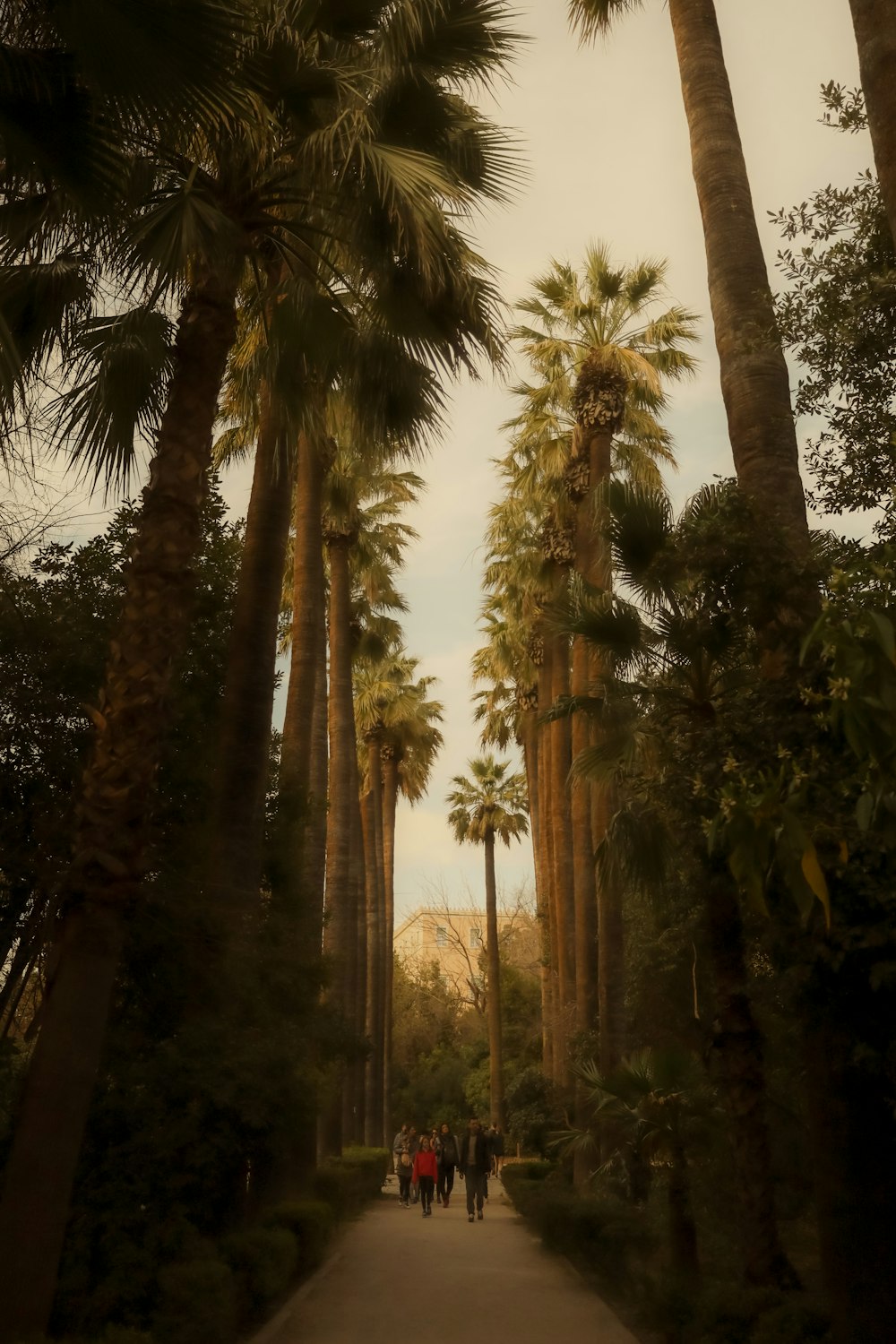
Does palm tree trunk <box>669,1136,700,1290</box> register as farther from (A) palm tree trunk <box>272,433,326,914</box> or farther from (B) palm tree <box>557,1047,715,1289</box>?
(A) palm tree trunk <box>272,433,326,914</box>

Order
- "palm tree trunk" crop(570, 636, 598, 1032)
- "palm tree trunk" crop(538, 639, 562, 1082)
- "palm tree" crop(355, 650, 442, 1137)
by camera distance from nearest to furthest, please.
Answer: "palm tree trunk" crop(570, 636, 598, 1032) → "palm tree trunk" crop(538, 639, 562, 1082) → "palm tree" crop(355, 650, 442, 1137)

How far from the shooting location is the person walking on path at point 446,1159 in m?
25.2

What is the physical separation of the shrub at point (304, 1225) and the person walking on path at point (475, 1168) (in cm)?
879

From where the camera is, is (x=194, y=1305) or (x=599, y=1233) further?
(x=599, y=1233)

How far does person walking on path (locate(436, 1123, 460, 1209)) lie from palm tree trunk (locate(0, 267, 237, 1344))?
1824 centimetres

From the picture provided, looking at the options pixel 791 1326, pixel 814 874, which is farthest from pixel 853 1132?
pixel 814 874

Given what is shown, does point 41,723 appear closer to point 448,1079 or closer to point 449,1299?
point 449,1299

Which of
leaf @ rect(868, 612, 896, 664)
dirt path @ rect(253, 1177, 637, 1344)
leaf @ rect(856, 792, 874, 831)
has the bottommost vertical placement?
dirt path @ rect(253, 1177, 637, 1344)

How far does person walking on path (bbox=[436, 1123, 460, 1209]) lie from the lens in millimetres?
25184

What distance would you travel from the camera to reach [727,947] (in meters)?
9.92

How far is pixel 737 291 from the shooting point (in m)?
10.6

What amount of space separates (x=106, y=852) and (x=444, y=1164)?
808 inches

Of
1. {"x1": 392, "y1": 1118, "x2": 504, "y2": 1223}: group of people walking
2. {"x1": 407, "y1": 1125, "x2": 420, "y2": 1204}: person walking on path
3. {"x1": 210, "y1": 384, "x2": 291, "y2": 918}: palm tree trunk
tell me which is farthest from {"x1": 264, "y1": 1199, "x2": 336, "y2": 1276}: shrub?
{"x1": 407, "y1": 1125, "x2": 420, "y2": 1204}: person walking on path

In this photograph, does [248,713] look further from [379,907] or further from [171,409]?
[379,907]
